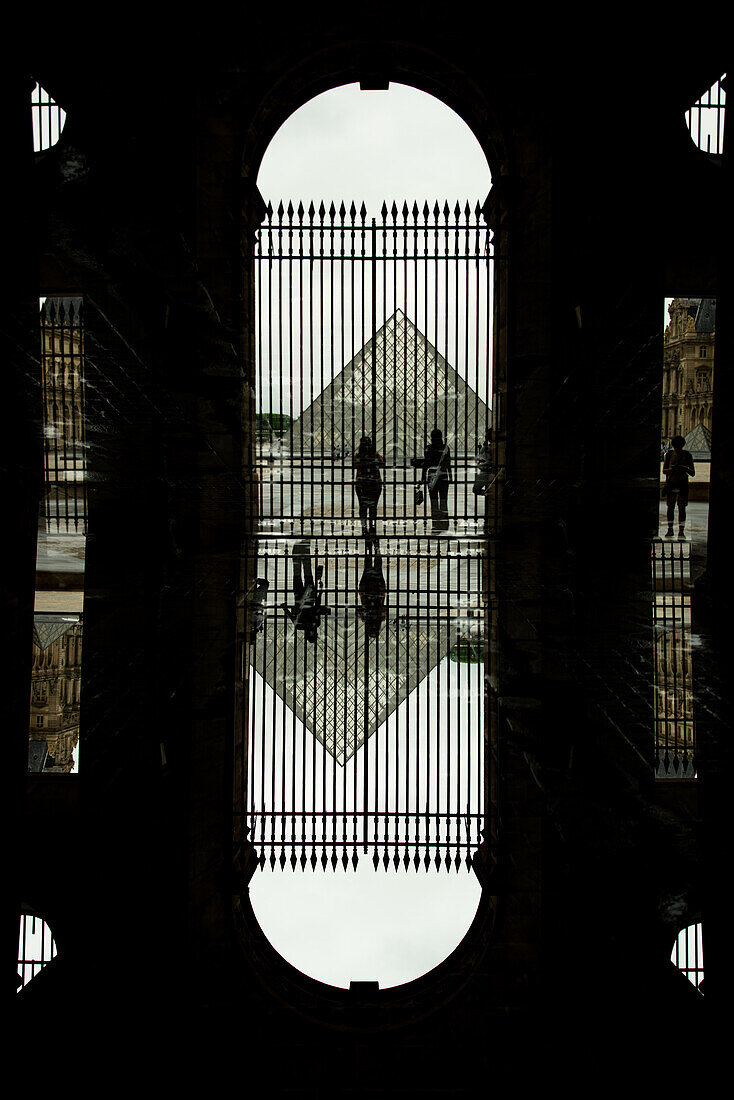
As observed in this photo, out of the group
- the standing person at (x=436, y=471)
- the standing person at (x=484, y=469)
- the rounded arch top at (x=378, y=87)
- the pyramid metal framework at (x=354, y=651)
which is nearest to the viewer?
the pyramid metal framework at (x=354, y=651)

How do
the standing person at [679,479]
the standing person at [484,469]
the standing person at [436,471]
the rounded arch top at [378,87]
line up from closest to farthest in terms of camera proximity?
the rounded arch top at [378,87] < the standing person at [484,469] < the standing person at [679,479] < the standing person at [436,471]

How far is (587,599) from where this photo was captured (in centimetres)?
409

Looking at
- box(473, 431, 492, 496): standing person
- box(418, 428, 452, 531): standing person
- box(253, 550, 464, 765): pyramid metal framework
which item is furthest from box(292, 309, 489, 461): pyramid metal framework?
box(253, 550, 464, 765): pyramid metal framework

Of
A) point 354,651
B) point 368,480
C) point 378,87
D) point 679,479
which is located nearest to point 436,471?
point 368,480

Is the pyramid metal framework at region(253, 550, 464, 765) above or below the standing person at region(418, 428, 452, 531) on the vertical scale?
below

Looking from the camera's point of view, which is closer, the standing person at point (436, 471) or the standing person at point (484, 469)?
the standing person at point (484, 469)

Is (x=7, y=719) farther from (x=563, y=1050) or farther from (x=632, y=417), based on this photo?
(x=632, y=417)

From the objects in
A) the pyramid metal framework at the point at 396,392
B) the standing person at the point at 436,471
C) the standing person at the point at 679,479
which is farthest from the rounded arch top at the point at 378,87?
the pyramid metal framework at the point at 396,392

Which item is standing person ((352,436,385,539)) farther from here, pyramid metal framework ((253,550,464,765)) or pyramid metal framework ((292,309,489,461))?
pyramid metal framework ((292,309,489,461))

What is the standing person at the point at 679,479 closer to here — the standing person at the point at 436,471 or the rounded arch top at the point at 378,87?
the standing person at the point at 436,471

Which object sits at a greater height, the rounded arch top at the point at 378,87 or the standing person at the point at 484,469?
the rounded arch top at the point at 378,87

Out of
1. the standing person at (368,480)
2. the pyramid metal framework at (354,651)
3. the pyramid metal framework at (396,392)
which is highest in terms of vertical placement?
the pyramid metal framework at (396,392)

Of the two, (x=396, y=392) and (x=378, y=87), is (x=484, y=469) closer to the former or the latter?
(x=378, y=87)

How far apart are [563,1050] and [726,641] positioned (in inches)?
71.6
